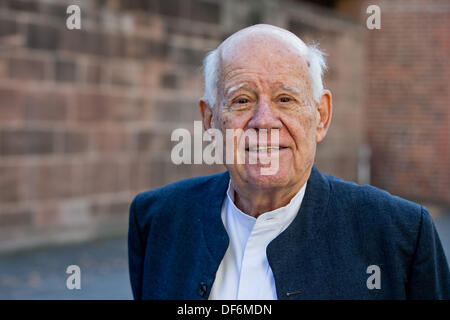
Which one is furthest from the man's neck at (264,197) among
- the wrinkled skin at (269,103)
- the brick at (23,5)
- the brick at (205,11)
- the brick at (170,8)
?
the brick at (205,11)

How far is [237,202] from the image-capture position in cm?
204

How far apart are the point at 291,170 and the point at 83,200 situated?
210 inches

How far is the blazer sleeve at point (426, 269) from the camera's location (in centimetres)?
178

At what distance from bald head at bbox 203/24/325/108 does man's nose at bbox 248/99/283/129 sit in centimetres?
11

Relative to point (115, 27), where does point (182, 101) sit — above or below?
below

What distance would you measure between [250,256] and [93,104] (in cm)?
532

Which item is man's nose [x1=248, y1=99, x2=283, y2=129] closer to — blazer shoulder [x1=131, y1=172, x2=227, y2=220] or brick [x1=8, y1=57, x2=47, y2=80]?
blazer shoulder [x1=131, y1=172, x2=227, y2=220]

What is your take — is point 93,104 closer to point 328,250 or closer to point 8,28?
point 8,28

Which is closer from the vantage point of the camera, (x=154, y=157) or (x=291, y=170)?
(x=291, y=170)

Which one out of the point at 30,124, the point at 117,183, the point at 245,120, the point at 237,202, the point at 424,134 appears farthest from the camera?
the point at 424,134

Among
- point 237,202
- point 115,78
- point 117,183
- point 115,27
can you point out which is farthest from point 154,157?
point 237,202

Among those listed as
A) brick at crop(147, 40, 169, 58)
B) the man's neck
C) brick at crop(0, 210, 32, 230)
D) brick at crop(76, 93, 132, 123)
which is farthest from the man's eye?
brick at crop(147, 40, 169, 58)
